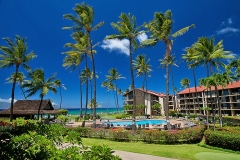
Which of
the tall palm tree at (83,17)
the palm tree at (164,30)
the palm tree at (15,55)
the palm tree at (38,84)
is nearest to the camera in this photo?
the palm tree at (164,30)

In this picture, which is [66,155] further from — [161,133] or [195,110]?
[195,110]

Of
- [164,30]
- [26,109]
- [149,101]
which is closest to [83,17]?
[164,30]

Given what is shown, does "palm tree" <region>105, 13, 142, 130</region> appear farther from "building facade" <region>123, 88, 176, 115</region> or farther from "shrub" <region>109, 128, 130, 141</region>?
"building facade" <region>123, 88, 176, 115</region>

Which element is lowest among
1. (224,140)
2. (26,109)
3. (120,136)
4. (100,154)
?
(120,136)

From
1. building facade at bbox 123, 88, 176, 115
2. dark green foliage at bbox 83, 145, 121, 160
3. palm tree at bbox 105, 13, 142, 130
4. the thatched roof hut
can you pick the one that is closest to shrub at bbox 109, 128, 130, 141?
palm tree at bbox 105, 13, 142, 130

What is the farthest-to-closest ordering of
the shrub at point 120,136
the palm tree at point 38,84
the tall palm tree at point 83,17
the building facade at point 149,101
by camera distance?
the building facade at point 149,101, the palm tree at point 38,84, the tall palm tree at point 83,17, the shrub at point 120,136

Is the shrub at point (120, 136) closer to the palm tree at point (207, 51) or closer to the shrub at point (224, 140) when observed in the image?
the shrub at point (224, 140)

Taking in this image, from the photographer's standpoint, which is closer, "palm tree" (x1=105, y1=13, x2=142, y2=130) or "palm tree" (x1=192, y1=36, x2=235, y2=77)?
"palm tree" (x1=105, y1=13, x2=142, y2=130)

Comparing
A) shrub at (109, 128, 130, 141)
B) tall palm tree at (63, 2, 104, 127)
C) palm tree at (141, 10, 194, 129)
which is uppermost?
tall palm tree at (63, 2, 104, 127)

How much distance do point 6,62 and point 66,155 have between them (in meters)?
26.8

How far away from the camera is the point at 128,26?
62.1 ft

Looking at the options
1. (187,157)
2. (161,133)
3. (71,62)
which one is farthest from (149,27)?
(71,62)

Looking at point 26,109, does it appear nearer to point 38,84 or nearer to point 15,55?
point 38,84

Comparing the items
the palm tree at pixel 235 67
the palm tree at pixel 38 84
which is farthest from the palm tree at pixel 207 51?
the palm tree at pixel 38 84
